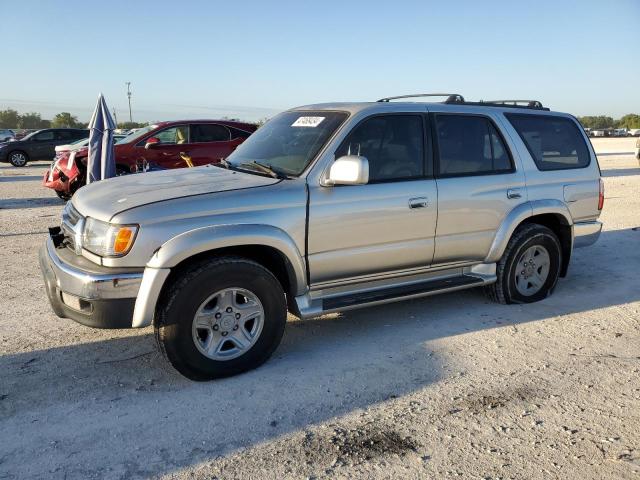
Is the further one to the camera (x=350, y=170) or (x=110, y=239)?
(x=350, y=170)

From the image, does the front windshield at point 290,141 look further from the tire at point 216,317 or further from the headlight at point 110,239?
the headlight at point 110,239

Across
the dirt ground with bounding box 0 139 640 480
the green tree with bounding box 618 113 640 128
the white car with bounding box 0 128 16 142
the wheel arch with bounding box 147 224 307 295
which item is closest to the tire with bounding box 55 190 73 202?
the dirt ground with bounding box 0 139 640 480

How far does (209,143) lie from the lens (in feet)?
39.1

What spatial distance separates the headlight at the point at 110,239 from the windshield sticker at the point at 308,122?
176 cm

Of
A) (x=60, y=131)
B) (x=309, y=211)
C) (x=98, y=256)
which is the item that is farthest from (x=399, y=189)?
(x=60, y=131)

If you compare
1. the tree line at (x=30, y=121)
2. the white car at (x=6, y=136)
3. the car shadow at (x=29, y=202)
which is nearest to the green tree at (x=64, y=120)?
the tree line at (x=30, y=121)

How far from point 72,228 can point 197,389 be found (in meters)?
1.42

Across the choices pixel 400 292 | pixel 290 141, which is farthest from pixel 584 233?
pixel 290 141

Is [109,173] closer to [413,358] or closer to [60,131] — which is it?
[413,358]

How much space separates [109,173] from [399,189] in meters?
6.40

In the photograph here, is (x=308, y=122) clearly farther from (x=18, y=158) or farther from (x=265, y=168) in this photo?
(x=18, y=158)

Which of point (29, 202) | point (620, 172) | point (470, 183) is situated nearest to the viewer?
point (470, 183)

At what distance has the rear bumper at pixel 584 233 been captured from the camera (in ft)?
18.2

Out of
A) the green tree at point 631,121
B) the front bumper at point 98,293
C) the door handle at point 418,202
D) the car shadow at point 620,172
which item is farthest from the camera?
the green tree at point 631,121
